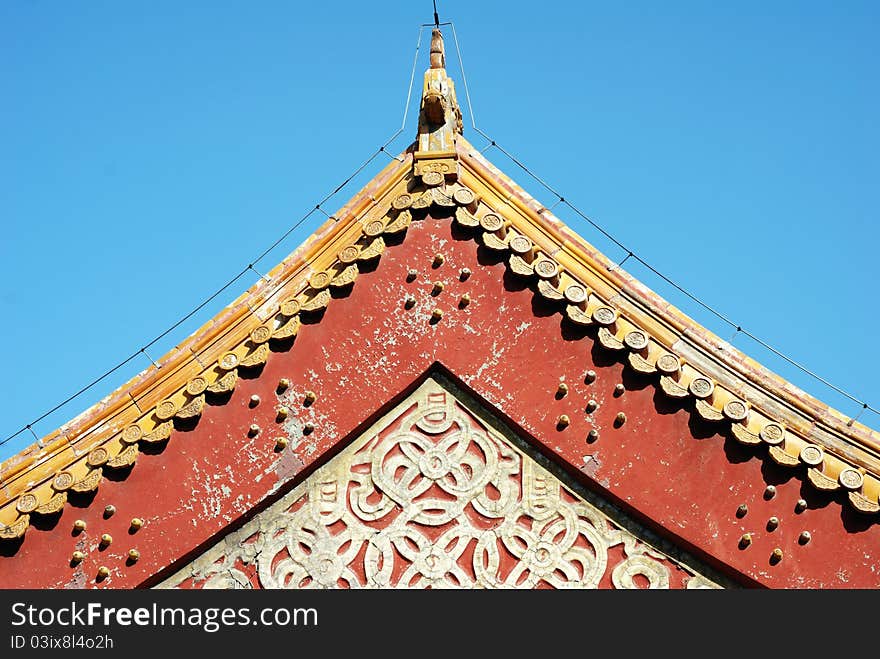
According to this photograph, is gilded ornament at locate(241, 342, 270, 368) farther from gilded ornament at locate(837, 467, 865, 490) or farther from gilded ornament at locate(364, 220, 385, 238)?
gilded ornament at locate(837, 467, 865, 490)

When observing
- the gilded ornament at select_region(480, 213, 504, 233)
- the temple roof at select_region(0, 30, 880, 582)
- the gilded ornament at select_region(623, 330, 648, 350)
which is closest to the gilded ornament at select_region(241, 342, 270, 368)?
the temple roof at select_region(0, 30, 880, 582)

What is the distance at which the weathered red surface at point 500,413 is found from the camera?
45.1ft

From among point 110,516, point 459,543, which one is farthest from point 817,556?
point 110,516

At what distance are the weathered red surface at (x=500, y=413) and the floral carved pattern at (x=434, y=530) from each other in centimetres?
20

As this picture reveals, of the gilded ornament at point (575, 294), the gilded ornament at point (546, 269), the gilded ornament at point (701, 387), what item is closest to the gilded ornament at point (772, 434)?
the gilded ornament at point (701, 387)

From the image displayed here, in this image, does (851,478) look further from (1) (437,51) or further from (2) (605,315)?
(1) (437,51)

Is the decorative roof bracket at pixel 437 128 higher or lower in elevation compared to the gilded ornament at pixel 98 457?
higher

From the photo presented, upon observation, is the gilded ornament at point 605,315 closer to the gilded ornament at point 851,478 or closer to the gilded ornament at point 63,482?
the gilded ornament at point 851,478

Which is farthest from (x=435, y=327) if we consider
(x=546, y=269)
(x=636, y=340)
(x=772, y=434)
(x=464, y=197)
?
(x=772, y=434)

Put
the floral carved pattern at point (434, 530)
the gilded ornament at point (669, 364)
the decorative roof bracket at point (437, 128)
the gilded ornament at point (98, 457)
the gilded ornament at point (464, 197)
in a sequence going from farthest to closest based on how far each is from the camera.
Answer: the decorative roof bracket at point (437, 128)
the gilded ornament at point (464, 197)
the gilded ornament at point (98, 457)
the gilded ornament at point (669, 364)
the floral carved pattern at point (434, 530)

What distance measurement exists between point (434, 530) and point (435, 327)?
1662mm

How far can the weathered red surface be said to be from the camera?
13.8 m

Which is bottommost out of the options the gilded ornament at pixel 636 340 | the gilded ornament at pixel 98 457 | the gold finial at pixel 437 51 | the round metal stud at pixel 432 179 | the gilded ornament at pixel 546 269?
the gilded ornament at pixel 98 457
